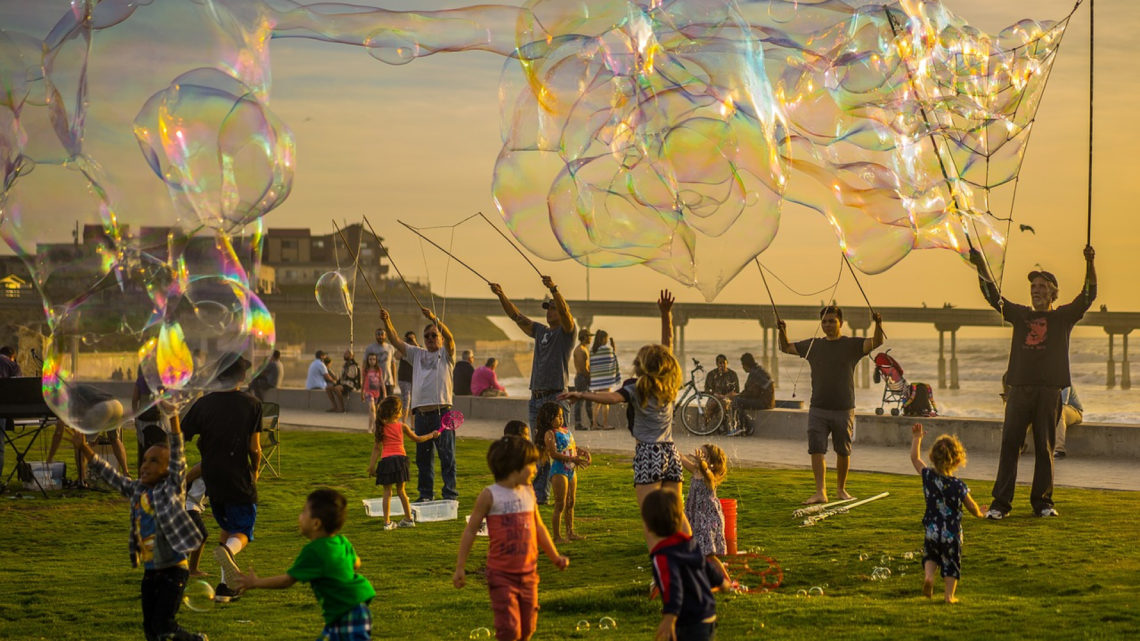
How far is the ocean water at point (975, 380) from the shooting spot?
50375 mm

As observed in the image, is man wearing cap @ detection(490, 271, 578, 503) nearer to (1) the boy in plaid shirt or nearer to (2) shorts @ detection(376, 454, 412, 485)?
(2) shorts @ detection(376, 454, 412, 485)

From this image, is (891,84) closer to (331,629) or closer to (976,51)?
(976,51)

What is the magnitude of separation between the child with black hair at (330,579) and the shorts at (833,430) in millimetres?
6803

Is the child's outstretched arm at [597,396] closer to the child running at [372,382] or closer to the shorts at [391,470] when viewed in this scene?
the shorts at [391,470]

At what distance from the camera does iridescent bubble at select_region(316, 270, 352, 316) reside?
17.6 meters

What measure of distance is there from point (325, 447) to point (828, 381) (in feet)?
30.8

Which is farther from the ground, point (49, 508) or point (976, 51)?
point (976, 51)

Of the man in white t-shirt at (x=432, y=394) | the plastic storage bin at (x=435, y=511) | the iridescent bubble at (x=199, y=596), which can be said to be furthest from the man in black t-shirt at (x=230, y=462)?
the man in white t-shirt at (x=432, y=394)

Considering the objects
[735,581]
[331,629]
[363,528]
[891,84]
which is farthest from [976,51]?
[331,629]

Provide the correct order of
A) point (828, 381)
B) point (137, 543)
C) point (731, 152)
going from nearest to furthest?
1. point (137, 543)
2. point (731, 152)
3. point (828, 381)

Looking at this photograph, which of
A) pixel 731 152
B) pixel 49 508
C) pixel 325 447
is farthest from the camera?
pixel 325 447

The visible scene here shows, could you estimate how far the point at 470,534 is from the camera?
6.07 meters

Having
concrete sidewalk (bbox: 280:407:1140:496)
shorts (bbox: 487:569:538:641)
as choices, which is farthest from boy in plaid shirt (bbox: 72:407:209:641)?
concrete sidewalk (bbox: 280:407:1140:496)

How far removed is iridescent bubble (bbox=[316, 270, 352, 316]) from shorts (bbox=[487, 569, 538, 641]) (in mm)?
11617
